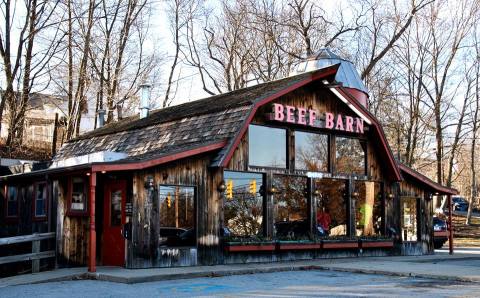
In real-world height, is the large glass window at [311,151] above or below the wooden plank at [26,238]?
above

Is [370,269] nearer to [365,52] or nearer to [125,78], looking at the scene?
[125,78]

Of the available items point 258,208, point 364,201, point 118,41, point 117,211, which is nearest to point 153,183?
point 117,211

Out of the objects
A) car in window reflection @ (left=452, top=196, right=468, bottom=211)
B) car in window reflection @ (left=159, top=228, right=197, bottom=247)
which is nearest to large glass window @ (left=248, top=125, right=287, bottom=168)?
car in window reflection @ (left=159, top=228, right=197, bottom=247)

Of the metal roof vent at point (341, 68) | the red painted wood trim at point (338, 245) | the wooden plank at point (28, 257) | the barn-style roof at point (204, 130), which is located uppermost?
the metal roof vent at point (341, 68)

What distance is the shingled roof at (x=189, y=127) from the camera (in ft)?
53.8

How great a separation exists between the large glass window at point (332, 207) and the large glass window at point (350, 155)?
0.46 meters

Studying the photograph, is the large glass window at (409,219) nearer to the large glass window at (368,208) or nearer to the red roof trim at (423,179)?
the red roof trim at (423,179)

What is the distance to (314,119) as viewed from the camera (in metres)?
18.3

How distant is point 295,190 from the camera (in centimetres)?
1817

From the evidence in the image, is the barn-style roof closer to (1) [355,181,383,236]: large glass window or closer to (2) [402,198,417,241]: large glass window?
(1) [355,181,383,236]: large glass window

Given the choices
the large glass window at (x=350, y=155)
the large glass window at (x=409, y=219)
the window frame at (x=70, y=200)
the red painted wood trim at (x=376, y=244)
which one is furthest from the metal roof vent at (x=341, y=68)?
the window frame at (x=70, y=200)

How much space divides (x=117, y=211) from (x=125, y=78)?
20.1 meters

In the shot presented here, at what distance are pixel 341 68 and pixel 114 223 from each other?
14.9 m

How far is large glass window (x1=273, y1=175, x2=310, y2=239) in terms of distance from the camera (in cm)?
1759
